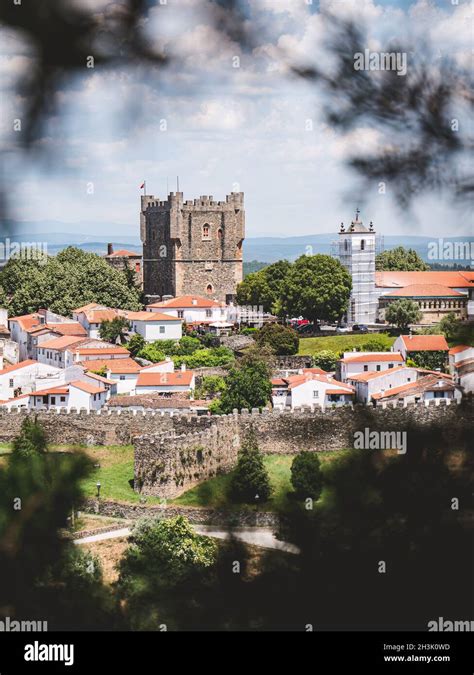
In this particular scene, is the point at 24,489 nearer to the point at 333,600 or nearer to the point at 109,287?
the point at 333,600

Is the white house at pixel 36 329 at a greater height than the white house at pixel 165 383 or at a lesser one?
greater


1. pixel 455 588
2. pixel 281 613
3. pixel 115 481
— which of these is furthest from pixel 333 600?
pixel 115 481

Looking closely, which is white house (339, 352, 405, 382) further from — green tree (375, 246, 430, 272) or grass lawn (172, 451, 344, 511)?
green tree (375, 246, 430, 272)

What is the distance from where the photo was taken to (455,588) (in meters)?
4.71

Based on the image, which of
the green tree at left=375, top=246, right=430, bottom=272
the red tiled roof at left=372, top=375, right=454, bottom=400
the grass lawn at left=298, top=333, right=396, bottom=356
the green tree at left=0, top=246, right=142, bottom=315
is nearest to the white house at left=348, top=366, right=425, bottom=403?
the red tiled roof at left=372, top=375, right=454, bottom=400

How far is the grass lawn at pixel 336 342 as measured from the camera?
122ft

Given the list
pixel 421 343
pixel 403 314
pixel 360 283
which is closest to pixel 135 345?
pixel 421 343

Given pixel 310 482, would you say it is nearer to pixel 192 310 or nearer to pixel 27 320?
pixel 27 320

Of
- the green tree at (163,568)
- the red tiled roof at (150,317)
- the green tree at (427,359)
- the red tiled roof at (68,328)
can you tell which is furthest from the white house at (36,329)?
the green tree at (163,568)

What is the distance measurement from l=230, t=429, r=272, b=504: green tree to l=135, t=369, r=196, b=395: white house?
22.5 ft

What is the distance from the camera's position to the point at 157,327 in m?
38.8

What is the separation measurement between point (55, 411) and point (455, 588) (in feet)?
79.9

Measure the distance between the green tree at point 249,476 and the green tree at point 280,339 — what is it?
11.3 meters

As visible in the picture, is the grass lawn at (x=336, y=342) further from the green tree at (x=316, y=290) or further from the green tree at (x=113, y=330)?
the green tree at (x=113, y=330)
